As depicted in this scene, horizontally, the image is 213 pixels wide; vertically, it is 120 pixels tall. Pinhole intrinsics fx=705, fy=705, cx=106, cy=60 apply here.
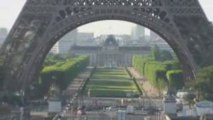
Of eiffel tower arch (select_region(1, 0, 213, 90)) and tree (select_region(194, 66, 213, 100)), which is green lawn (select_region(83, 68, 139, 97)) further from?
eiffel tower arch (select_region(1, 0, 213, 90))

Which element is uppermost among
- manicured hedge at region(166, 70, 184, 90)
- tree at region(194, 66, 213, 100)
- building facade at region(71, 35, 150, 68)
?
building facade at region(71, 35, 150, 68)

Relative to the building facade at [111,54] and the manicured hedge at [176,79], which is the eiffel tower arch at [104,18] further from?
the building facade at [111,54]

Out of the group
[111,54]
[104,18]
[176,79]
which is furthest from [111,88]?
[111,54]

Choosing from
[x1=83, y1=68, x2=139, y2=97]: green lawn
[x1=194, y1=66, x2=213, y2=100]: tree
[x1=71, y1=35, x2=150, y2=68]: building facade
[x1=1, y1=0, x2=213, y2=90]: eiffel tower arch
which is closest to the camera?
[x1=1, y1=0, x2=213, y2=90]: eiffel tower arch

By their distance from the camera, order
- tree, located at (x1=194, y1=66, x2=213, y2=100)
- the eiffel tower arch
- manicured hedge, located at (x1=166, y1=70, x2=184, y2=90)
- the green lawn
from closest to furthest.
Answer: the eiffel tower arch < tree, located at (x1=194, y1=66, x2=213, y2=100) < the green lawn < manicured hedge, located at (x1=166, y1=70, x2=184, y2=90)

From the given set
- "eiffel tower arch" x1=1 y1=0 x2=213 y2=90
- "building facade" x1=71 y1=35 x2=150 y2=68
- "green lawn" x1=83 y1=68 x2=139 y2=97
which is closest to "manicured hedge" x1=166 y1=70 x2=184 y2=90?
"green lawn" x1=83 y1=68 x2=139 y2=97

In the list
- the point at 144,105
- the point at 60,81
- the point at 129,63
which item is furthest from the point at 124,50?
the point at 144,105

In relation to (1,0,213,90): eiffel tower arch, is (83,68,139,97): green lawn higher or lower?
lower
